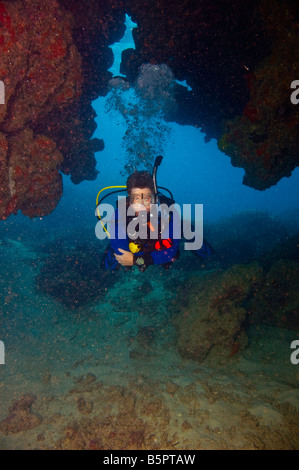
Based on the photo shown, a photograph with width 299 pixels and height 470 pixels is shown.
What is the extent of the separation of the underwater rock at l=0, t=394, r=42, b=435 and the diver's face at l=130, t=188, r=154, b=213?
3.84 meters

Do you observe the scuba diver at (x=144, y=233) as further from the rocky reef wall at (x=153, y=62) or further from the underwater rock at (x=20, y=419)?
the rocky reef wall at (x=153, y=62)

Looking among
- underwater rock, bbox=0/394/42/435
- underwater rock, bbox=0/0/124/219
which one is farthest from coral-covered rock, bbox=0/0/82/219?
underwater rock, bbox=0/394/42/435

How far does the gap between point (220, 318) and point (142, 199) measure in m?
3.14

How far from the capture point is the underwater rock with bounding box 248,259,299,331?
5508 millimetres

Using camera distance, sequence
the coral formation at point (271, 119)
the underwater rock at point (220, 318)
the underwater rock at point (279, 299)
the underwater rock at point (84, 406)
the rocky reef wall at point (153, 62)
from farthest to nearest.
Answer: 1. the underwater rock at point (279, 299)
2. the coral formation at point (271, 119)
3. the rocky reef wall at point (153, 62)
4. the underwater rock at point (220, 318)
5. the underwater rock at point (84, 406)

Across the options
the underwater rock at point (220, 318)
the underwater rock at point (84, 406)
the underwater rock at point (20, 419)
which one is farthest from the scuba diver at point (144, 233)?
the underwater rock at point (20, 419)

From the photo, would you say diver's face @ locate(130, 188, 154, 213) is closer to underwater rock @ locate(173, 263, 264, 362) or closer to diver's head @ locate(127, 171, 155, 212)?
diver's head @ locate(127, 171, 155, 212)

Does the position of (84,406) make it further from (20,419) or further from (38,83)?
(38,83)

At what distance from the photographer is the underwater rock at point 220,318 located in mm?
4918

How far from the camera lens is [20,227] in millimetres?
18109

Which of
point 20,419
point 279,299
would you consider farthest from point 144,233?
point 279,299

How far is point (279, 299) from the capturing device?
5738 mm

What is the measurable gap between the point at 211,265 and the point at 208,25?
8.28 m

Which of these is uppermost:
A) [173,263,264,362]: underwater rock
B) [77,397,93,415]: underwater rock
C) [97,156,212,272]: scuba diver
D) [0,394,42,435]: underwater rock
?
[97,156,212,272]: scuba diver
